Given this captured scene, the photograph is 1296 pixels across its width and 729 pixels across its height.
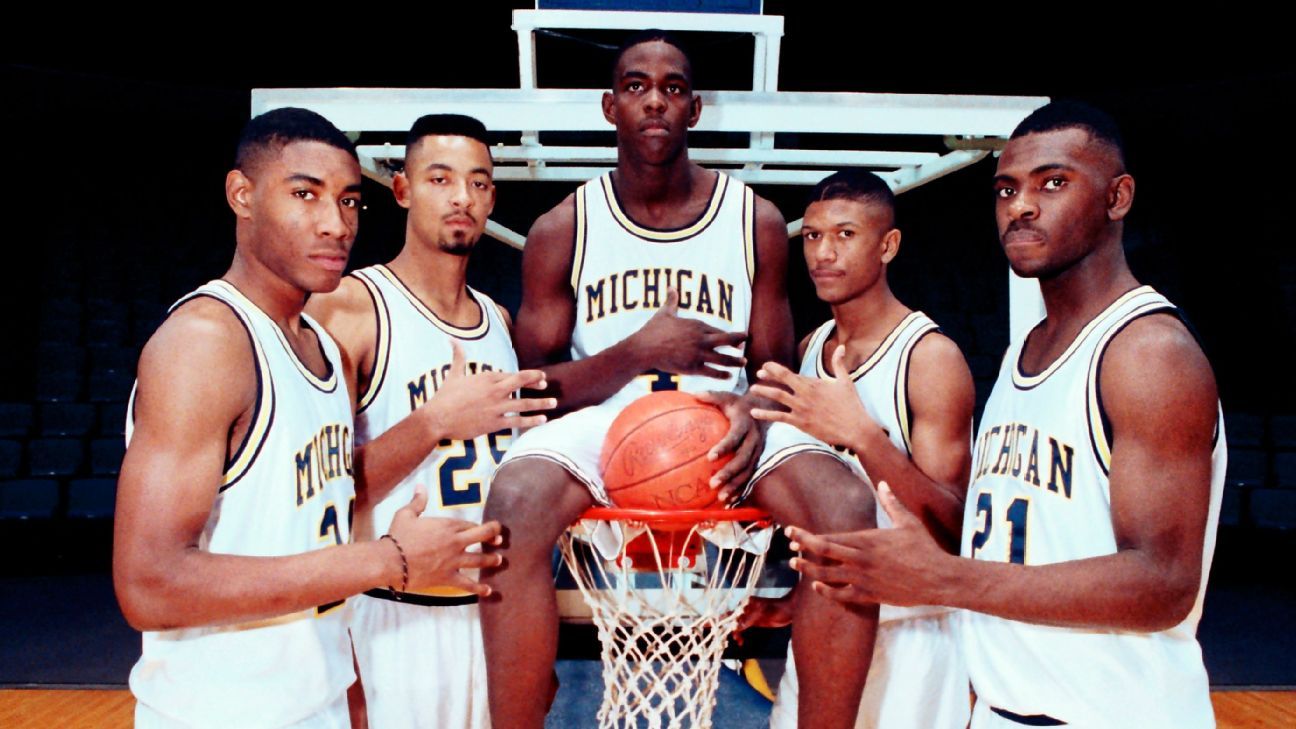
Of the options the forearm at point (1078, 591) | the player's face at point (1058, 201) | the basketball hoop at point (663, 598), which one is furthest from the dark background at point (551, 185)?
the forearm at point (1078, 591)

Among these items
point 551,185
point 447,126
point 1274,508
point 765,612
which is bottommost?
point 765,612

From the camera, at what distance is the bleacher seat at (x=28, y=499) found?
675 centimetres

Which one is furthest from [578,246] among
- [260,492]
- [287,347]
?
[260,492]

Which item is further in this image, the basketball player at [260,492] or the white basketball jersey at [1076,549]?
the white basketball jersey at [1076,549]

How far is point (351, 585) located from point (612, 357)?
37.7 inches

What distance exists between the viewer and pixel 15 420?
285 inches

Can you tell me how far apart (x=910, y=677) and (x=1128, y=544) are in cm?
106

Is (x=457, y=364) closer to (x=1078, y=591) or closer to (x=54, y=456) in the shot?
(x=1078, y=591)

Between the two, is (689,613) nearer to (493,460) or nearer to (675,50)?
(493,460)

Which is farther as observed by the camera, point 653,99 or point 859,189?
point 859,189

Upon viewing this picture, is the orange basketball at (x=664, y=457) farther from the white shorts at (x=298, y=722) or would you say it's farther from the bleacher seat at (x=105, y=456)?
the bleacher seat at (x=105, y=456)

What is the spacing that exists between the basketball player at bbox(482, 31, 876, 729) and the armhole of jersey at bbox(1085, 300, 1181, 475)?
564 millimetres

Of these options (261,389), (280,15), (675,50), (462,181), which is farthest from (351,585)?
(280,15)

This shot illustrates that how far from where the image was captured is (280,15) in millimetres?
7535
